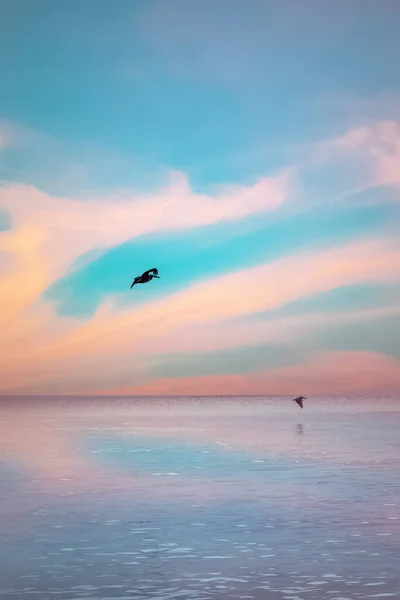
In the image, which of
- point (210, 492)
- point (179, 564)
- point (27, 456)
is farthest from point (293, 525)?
point (27, 456)

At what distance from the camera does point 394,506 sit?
24125 mm

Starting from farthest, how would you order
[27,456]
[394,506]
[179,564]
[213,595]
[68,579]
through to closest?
[27,456]
[394,506]
[179,564]
[68,579]
[213,595]

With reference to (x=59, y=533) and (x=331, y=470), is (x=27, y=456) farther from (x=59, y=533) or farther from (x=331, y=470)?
(x=59, y=533)

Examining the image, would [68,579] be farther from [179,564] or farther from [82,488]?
[82,488]

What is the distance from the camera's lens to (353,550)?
18.2 metres

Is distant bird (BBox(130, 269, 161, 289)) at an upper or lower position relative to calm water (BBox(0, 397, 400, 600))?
upper

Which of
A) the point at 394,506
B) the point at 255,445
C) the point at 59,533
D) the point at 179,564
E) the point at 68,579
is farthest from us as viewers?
the point at 255,445

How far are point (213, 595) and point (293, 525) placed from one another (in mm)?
7431

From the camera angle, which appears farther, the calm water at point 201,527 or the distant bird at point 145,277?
the distant bird at point 145,277

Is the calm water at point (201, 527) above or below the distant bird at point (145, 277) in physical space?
below

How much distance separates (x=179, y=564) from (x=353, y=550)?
4138mm

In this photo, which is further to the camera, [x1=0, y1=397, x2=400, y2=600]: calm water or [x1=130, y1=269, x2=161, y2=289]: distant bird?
[x1=130, y1=269, x2=161, y2=289]: distant bird

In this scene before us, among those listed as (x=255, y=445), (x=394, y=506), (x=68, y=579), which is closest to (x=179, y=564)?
(x=68, y=579)

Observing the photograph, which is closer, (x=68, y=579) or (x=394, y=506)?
(x=68, y=579)
